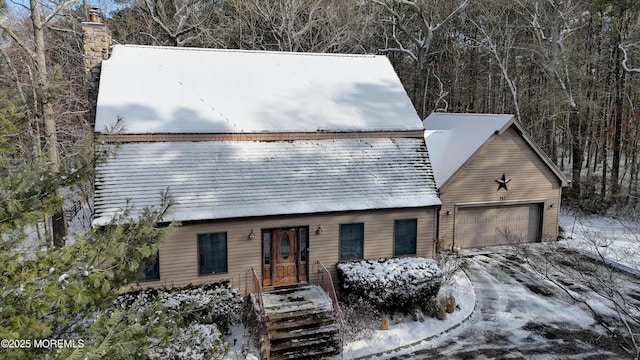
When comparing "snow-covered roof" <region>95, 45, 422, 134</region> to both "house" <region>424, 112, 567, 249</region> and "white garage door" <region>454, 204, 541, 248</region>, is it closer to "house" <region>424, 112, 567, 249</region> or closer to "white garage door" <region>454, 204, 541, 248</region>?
"house" <region>424, 112, 567, 249</region>

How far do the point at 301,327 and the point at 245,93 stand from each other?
341 inches

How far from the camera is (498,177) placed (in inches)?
803

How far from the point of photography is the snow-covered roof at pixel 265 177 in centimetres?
1343

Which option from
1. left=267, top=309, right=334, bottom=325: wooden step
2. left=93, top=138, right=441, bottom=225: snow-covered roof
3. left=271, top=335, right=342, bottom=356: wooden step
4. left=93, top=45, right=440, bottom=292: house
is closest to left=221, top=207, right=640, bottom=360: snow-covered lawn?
left=271, top=335, right=342, bottom=356: wooden step

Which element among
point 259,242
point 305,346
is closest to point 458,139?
point 259,242

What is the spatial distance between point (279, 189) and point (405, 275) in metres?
4.74

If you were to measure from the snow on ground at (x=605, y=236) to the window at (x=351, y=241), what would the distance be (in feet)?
29.9

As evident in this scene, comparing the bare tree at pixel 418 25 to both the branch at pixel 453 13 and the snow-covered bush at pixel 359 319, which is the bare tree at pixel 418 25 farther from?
the snow-covered bush at pixel 359 319

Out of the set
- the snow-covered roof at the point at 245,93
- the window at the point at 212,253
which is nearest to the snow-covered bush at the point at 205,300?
the window at the point at 212,253

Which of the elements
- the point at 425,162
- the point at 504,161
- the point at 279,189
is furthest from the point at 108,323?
the point at 504,161

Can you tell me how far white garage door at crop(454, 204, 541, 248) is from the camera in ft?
67.5

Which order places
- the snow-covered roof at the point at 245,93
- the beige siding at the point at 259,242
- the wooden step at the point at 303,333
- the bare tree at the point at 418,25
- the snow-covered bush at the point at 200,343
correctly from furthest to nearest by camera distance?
the bare tree at the point at 418,25, the snow-covered roof at the point at 245,93, the beige siding at the point at 259,242, the wooden step at the point at 303,333, the snow-covered bush at the point at 200,343

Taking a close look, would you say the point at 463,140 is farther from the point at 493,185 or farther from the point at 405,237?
the point at 405,237

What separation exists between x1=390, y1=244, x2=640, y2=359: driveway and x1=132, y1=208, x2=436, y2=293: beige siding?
2.94 m
